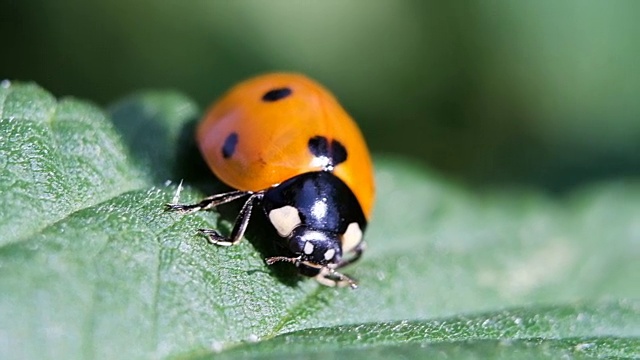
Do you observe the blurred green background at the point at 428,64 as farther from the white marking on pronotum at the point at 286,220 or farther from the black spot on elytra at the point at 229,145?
the white marking on pronotum at the point at 286,220

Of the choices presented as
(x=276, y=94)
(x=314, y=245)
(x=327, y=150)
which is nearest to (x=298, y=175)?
(x=327, y=150)

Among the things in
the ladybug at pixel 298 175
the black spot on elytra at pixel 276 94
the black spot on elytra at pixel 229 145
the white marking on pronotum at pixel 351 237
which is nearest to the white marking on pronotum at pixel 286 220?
the ladybug at pixel 298 175

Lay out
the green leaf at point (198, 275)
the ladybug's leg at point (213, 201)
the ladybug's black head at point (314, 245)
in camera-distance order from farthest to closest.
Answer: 1. the ladybug's black head at point (314, 245)
2. the ladybug's leg at point (213, 201)
3. the green leaf at point (198, 275)

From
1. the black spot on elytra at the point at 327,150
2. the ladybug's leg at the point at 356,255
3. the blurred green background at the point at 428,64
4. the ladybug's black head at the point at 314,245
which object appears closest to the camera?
the ladybug's black head at the point at 314,245

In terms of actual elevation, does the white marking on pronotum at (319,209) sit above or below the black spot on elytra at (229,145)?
below

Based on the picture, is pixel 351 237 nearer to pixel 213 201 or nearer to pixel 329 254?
pixel 329 254

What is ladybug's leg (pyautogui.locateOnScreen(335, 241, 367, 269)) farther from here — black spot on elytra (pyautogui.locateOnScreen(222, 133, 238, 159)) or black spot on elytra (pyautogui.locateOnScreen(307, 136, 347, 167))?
black spot on elytra (pyautogui.locateOnScreen(222, 133, 238, 159))

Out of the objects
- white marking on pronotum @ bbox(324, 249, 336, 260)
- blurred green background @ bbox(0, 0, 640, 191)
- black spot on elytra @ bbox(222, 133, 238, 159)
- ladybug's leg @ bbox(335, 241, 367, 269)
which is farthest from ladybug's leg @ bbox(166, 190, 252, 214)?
blurred green background @ bbox(0, 0, 640, 191)
